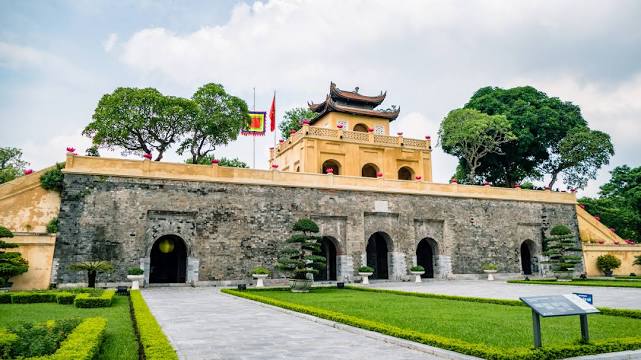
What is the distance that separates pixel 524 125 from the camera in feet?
117

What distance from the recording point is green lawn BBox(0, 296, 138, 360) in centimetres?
634

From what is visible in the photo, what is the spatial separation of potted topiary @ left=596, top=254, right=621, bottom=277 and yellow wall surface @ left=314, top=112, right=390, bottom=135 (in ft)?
53.0

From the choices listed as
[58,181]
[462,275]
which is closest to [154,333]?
[58,181]

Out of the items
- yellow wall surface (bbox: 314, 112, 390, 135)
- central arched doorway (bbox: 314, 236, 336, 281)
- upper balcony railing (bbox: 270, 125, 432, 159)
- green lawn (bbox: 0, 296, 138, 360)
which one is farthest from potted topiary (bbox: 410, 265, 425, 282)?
green lawn (bbox: 0, 296, 138, 360)

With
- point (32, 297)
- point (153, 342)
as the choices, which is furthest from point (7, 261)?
point (153, 342)

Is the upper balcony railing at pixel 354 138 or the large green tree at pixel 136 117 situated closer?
the large green tree at pixel 136 117

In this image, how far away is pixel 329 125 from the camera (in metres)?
31.6

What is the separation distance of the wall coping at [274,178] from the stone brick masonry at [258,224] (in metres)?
0.29

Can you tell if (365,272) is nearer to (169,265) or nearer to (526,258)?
(169,265)

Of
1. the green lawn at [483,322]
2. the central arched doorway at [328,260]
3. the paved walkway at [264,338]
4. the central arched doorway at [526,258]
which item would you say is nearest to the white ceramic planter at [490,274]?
the central arched doorway at [526,258]

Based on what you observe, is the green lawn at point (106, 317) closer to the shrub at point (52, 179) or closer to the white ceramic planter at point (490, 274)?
the shrub at point (52, 179)

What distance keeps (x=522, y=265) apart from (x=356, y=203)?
1291 cm

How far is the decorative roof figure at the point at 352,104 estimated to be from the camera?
3142cm

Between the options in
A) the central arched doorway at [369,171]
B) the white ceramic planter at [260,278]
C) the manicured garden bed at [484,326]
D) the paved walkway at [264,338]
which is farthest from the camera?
the central arched doorway at [369,171]
